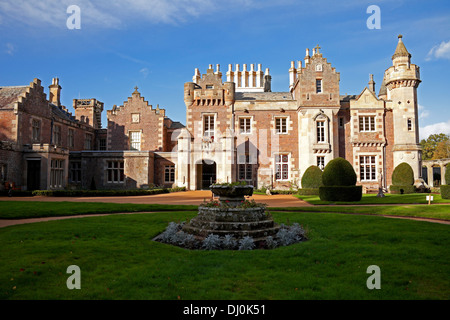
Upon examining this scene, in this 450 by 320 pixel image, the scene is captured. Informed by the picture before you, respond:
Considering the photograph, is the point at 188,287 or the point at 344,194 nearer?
the point at 188,287

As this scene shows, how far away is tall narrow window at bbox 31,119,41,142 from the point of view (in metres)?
31.6

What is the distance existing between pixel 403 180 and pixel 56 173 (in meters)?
Result: 33.6

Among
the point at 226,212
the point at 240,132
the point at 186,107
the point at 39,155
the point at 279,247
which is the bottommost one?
A: the point at 279,247

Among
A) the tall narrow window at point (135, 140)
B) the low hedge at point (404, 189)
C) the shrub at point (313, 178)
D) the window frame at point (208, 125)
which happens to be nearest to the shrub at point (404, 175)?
the low hedge at point (404, 189)

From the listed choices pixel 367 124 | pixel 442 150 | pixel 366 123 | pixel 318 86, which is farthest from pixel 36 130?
pixel 442 150

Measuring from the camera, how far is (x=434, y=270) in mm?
6066

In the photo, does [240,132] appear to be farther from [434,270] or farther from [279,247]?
[434,270]

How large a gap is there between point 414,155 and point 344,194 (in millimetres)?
16335

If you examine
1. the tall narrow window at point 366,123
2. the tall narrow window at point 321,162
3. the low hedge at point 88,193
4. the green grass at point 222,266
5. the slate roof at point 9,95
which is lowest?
the green grass at point 222,266

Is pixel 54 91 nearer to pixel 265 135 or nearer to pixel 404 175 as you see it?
pixel 265 135

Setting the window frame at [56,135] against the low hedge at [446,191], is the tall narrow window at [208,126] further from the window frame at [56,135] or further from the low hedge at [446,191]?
the low hedge at [446,191]

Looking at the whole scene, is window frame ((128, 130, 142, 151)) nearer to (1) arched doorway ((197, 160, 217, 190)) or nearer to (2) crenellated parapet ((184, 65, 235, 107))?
(2) crenellated parapet ((184, 65, 235, 107))

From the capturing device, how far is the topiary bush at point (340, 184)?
814 inches
